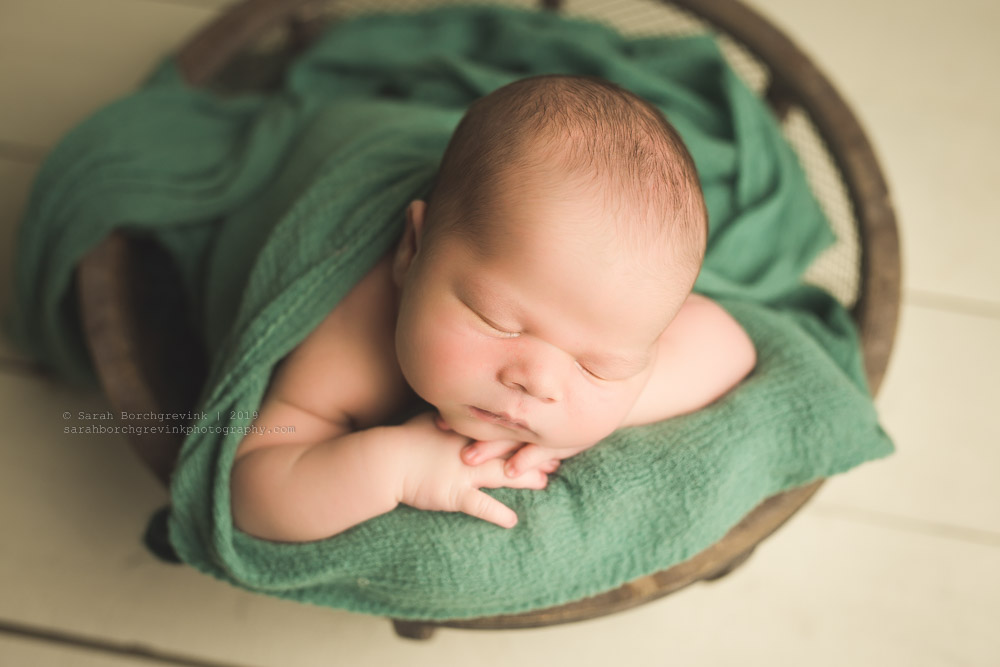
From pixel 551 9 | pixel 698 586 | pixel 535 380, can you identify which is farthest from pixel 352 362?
pixel 551 9

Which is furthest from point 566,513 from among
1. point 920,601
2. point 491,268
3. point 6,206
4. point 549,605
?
point 6,206

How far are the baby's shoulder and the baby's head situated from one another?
0.11 meters

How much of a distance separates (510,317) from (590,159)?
0.12 m

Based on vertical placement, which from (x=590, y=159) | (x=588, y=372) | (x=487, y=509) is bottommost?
(x=487, y=509)

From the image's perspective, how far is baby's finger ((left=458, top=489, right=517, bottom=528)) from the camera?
0.61 metres

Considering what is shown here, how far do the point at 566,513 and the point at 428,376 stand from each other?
6.6 inches

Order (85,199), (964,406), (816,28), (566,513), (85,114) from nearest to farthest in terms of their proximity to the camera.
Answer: (566,513) → (85,199) → (964,406) → (85,114) → (816,28)

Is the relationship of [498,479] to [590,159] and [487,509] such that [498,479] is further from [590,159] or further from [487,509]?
[590,159]

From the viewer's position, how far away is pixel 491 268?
52 cm

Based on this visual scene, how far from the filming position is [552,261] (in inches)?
19.9

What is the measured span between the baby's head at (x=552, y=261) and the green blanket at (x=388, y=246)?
11 cm

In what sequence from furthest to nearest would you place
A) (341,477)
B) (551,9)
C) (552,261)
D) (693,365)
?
(551,9)
(693,365)
(341,477)
(552,261)

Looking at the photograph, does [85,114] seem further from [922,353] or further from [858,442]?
[922,353]

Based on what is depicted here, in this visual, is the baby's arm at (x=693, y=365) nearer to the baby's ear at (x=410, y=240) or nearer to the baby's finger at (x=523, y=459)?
the baby's finger at (x=523, y=459)
